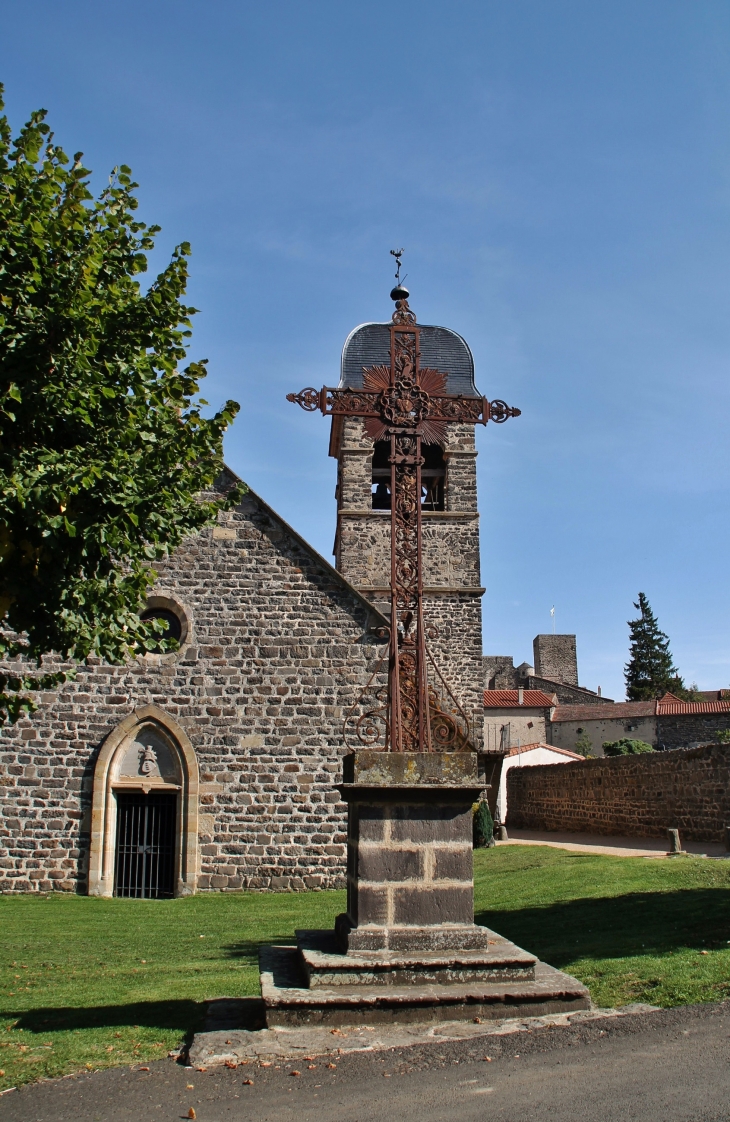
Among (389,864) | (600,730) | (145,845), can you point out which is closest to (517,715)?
(600,730)

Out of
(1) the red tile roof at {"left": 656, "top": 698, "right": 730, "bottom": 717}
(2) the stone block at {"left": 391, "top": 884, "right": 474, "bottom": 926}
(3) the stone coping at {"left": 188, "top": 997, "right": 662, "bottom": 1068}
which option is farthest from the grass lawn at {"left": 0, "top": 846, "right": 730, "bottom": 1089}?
(1) the red tile roof at {"left": 656, "top": 698, "right": 730, "bottom": 717}

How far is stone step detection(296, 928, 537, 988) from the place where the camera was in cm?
495

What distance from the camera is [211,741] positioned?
1363 cm

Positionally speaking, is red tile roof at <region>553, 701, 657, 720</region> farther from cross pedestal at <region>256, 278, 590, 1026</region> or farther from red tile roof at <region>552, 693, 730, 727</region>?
cross pedestal at <region>256, 278, 590, 1026</region>

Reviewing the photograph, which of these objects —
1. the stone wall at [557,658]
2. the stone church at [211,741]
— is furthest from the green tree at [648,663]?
the stone church at [211,741]

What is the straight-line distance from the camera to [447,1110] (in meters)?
3.70

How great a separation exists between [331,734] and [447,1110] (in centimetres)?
1010

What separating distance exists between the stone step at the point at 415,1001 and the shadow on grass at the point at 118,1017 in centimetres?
66

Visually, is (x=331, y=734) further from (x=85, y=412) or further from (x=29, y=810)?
(x=85, y=412)

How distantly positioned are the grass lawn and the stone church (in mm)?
682

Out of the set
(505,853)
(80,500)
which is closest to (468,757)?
(80,500)

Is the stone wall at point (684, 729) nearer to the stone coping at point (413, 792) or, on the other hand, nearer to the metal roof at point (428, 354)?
the metal roof at point (428, 354)

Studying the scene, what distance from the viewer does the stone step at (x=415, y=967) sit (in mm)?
4945

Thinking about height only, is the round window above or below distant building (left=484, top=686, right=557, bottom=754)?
above
